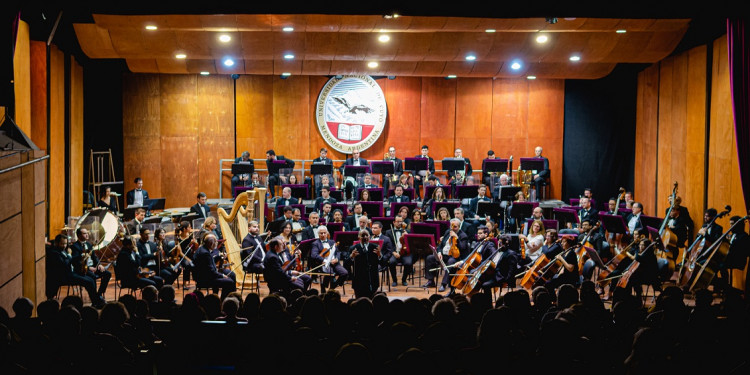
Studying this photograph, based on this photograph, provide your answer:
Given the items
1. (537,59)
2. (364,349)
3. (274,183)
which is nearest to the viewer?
(364,349)

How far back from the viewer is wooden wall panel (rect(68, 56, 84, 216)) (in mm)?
13508

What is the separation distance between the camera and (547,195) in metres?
17.0

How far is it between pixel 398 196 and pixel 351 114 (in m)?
4.08

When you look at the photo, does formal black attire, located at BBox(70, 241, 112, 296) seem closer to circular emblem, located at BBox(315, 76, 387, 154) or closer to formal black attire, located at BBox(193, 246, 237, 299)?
formal black attire, located at BBox(193, 246, 237, 299)

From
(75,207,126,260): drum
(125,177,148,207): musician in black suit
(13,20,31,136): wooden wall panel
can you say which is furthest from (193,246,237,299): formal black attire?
(125,177,148,207): musician in black suit

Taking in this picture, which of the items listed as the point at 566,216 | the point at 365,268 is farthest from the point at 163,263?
the point at 566,216

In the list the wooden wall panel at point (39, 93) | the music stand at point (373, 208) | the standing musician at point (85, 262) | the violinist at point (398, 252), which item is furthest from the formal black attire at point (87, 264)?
the music stand at point (373, 208)

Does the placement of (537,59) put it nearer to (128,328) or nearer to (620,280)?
(620,280)

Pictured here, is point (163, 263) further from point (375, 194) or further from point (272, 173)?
point (272, 173)

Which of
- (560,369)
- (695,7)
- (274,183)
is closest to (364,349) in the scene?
(560,369)

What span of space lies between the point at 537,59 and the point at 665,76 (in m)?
2.34

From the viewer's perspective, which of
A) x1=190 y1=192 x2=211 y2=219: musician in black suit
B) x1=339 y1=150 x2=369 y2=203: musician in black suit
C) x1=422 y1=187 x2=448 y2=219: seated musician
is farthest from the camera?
x1=339 y1=150 x2=369 y2=203: musician in black suit

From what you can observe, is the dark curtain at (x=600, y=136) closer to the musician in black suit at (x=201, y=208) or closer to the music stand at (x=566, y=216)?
the music stand at (x=566, y=216)

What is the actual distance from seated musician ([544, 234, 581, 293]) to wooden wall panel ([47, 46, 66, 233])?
762 cm
